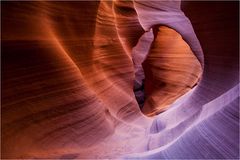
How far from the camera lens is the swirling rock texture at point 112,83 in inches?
40.3

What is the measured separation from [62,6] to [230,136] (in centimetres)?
97

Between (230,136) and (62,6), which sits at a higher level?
(62,6)

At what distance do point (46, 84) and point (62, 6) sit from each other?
284 mm

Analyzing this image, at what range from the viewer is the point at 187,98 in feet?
5.78

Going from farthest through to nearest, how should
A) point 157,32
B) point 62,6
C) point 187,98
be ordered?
point 157,32
point 187,98
point 62,6

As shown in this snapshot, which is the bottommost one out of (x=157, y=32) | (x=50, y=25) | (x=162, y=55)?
(x=162, y=55)

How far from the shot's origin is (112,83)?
1576mm

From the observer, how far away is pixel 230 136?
59.7 inches

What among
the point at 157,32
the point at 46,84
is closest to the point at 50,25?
the point at 46,84

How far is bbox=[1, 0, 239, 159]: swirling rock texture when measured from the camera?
40.3 inches

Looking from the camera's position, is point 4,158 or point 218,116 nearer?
point 4,158

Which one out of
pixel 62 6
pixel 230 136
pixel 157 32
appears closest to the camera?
pixel 62 6

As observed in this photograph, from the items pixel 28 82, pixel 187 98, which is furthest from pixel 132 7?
pixel 28 82

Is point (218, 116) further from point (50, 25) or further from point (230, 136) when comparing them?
point (50, 25)
